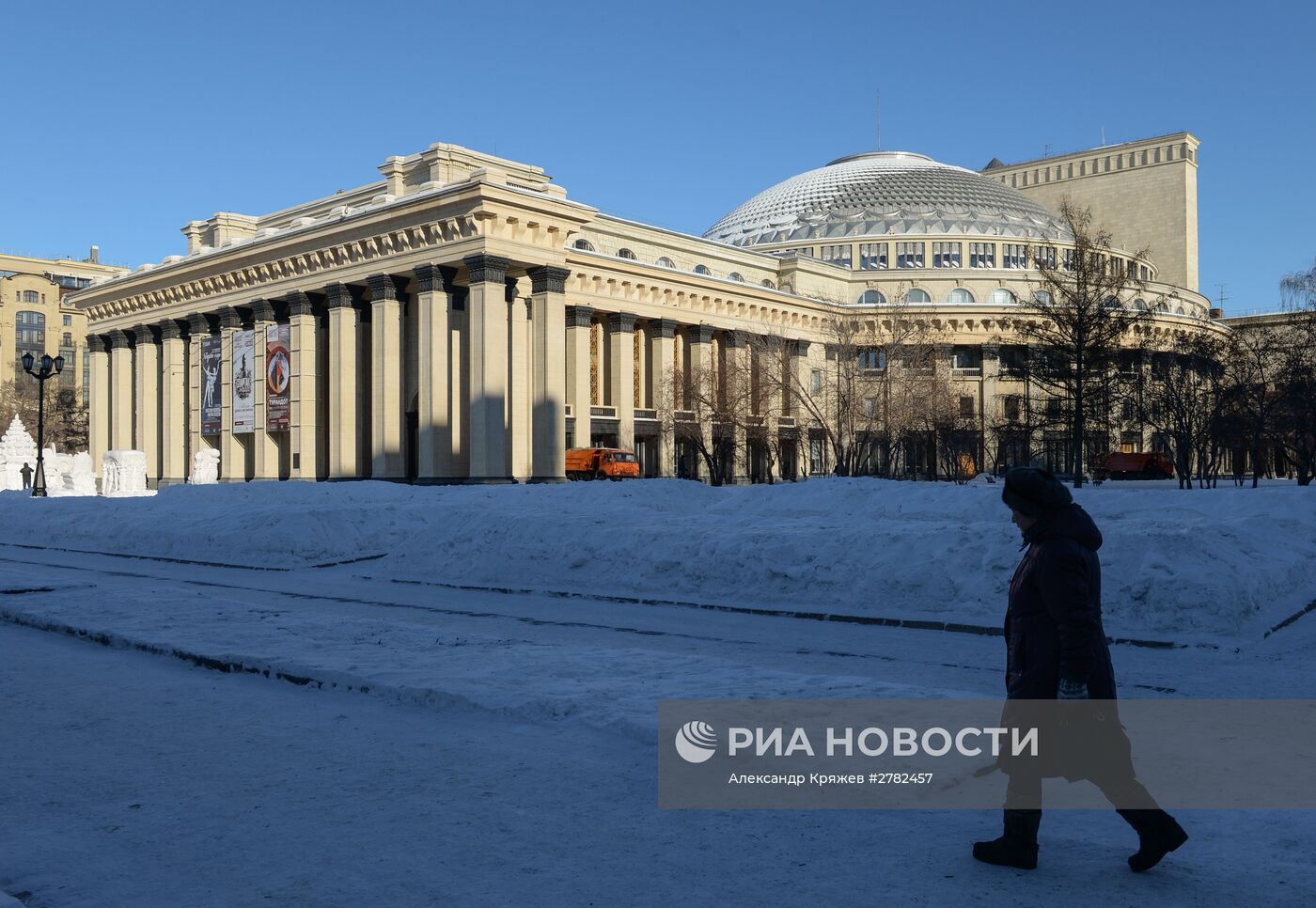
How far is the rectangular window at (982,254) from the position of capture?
85.1 m

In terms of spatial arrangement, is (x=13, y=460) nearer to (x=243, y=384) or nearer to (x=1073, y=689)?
(x=243, y=384)

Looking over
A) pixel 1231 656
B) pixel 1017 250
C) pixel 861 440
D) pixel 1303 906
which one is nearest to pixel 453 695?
pixel 1303 906

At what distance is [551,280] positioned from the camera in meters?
47.4

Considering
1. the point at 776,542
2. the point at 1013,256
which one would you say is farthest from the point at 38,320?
the point at 776,542

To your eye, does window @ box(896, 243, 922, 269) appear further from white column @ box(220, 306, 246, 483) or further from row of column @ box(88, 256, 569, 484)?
white column @ box(220, 306, 246, 483)

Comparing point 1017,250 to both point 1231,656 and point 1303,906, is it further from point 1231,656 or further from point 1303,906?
point 1303,906

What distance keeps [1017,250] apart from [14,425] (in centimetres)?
7021

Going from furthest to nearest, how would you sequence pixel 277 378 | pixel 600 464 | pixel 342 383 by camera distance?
pixel 277 378 → pixel 342 383 → pixel 600 464

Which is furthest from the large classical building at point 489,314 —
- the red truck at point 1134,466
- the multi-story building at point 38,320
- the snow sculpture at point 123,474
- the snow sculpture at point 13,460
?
the multi-story building at point 38,320

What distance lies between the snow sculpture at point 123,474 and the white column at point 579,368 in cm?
2114

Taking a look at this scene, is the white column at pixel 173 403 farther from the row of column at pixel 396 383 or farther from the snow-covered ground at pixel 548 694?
the snow-covered ground at pixel 548 694

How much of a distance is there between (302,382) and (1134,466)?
4131cm

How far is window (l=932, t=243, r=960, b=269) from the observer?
279ft

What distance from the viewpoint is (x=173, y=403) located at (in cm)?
6606
